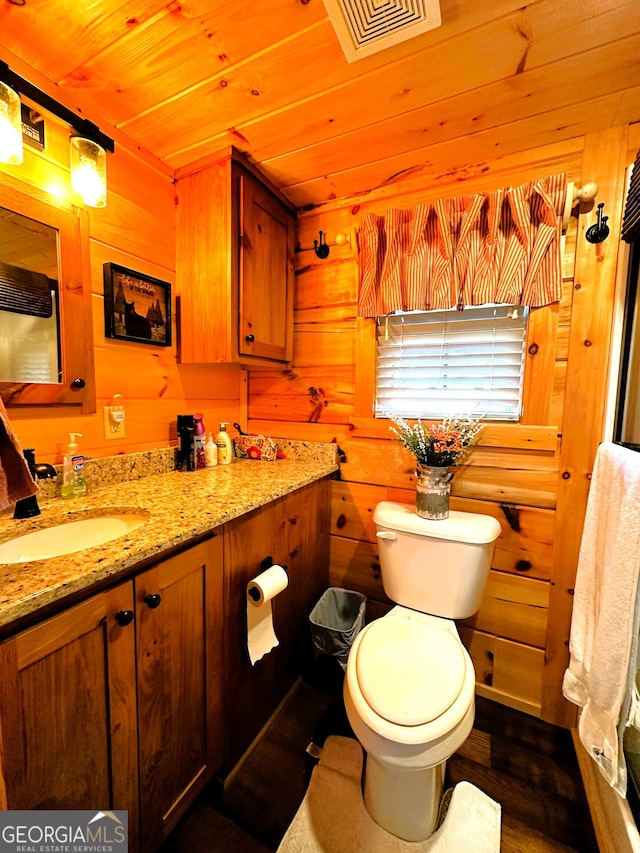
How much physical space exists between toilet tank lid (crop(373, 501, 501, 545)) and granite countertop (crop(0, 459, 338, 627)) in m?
0.36

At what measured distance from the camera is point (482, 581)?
1.25 meters

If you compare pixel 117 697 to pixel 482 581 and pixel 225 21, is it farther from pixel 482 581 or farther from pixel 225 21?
pixel 225 21

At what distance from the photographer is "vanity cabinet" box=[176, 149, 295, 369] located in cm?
139

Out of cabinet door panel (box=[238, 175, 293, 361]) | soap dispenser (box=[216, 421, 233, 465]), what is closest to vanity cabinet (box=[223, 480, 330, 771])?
soap dispenser (box=[216, 421, 233, 465])

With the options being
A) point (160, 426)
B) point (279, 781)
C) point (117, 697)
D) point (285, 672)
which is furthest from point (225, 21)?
point (279, 781)

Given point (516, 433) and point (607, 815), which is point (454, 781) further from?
point (516, 433)

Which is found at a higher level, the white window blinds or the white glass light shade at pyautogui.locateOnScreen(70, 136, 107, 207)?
the white glass light shade at pyautogui.locateOnScreen(70, 136, 107, 207)

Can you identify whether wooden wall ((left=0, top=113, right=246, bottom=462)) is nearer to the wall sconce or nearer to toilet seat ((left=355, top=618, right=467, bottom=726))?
the wall sconce

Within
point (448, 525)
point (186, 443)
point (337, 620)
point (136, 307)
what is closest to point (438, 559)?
point (448, 525)

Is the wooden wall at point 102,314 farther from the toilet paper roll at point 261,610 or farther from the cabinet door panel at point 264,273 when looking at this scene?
the toilet paper roll at point 261,610

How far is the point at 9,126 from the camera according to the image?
871 millimetres

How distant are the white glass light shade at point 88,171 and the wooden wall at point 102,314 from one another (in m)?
0.08

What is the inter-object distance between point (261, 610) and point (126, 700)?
1.50ft

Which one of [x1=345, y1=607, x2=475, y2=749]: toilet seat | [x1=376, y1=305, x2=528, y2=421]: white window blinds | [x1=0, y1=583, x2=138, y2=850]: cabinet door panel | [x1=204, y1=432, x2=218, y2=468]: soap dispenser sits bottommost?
[x1=345, y1=607, x2=475, y2=749]: toilet seat
